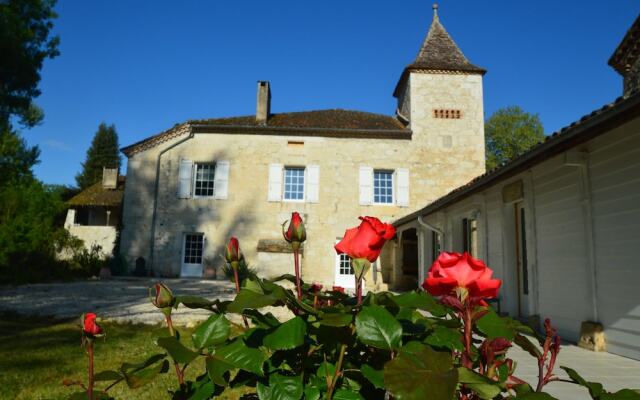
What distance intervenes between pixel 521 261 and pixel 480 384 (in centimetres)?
753

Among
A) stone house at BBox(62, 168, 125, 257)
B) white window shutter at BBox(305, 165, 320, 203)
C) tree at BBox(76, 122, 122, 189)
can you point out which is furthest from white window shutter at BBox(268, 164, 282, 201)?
tree at BBox(76, 122, 122, 189)

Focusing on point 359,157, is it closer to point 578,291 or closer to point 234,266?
point 578,291

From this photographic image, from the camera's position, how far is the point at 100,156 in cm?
5112

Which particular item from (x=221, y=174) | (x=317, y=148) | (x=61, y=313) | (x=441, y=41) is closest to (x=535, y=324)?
(x=61, y=313)

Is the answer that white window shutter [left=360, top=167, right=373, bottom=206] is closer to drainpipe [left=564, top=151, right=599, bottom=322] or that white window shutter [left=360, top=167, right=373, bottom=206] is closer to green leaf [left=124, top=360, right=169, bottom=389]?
drainpipe [left=564, top=151, right=599, bottom=322]

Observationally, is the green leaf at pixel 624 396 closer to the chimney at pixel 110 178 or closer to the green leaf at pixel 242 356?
the green leaf at pixel 242 356

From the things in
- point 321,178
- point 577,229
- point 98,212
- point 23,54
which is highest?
point 23,54

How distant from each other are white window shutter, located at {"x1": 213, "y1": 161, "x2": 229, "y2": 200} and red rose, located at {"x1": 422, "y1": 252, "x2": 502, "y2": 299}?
16831 mm

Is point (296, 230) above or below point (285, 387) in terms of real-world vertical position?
above

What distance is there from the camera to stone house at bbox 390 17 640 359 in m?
4.57

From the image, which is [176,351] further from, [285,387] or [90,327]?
[90,327]

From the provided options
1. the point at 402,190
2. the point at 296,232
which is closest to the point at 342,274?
the point at 402,190

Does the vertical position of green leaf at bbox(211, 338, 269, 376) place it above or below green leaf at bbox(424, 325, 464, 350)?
below

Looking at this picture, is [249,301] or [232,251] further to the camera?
[232,251]
